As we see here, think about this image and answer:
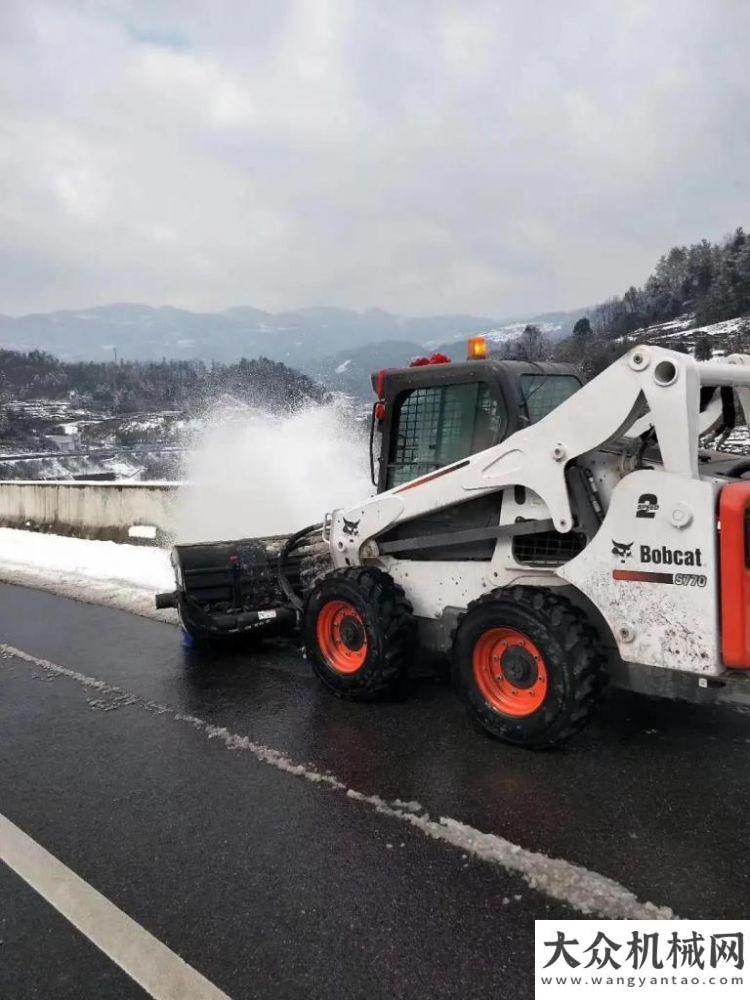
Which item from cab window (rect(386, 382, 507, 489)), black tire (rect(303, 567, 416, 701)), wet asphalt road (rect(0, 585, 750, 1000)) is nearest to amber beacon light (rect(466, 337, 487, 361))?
cab window (rect(386, 382, 507, 489))

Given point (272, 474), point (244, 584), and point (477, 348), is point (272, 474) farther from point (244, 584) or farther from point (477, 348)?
point (477, 348)

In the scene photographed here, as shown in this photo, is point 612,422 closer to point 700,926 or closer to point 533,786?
point 533,786

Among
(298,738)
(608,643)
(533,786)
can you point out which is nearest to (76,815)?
(298,738)

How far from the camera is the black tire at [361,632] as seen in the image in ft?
15.6

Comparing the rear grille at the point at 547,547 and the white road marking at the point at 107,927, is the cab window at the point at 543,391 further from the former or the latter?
the white road marking at the point at 107,927

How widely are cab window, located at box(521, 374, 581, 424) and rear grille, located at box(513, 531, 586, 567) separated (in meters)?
0.84

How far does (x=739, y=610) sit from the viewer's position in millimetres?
3398

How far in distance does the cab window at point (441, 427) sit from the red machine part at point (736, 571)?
5.28ft

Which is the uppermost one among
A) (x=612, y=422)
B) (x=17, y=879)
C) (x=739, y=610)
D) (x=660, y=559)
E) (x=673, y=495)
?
(x=612, y=422)

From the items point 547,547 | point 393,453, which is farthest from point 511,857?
point 393,453

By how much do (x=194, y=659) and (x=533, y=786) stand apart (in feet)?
11.8

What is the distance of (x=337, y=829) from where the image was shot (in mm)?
3367

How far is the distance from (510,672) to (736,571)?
4.55ft

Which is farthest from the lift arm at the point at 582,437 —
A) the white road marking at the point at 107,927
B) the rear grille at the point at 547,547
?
the white road marking at the point at 107,927
